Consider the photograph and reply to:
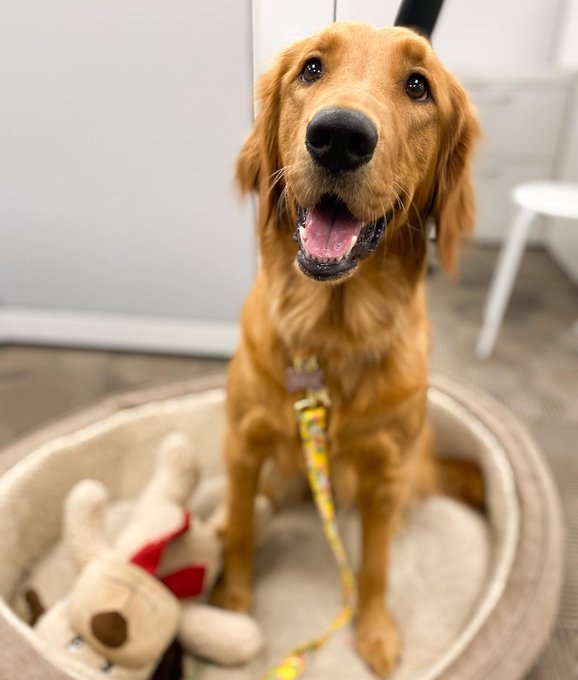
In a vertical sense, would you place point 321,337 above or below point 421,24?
below

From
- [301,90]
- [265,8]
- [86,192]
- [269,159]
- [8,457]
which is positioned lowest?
[8,457]

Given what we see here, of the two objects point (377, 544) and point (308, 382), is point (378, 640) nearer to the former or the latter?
point (377, 544)

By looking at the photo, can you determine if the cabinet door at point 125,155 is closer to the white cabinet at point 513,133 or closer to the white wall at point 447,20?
the white wall at point 447,20

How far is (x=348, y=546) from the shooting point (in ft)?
4.61

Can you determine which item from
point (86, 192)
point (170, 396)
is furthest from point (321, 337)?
point (86, 192)

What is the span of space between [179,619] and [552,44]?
68.5 inches

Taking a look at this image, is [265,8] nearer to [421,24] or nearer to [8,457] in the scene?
[421,24]

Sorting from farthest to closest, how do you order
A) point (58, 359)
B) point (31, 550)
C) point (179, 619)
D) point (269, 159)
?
point (58, 359), point (31, 550), point (179, 619), point (269, 159)

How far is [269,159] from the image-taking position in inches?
37.4

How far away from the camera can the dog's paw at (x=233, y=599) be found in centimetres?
120

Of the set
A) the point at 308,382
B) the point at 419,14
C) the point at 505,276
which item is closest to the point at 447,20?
the point at 419,14

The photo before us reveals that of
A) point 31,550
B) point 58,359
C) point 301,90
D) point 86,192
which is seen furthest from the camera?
point 58,359

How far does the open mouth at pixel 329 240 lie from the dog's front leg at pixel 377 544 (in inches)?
13.8

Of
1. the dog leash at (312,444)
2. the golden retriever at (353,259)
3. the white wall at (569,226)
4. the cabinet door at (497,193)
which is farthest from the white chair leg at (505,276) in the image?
the dog leash at (312,444)
